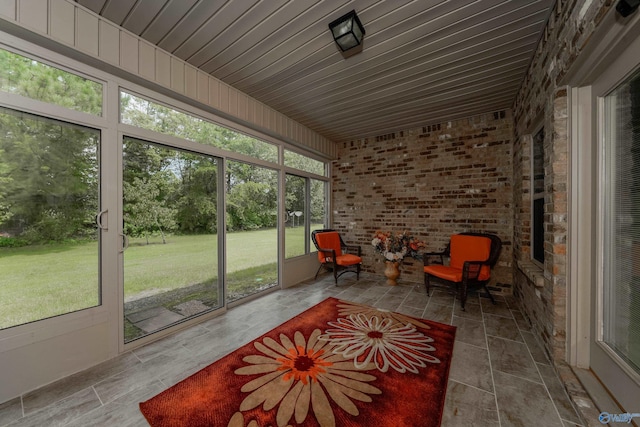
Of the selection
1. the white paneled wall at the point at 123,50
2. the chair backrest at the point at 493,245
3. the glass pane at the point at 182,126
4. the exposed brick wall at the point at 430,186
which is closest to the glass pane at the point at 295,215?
the glass pane at the point at 182,126

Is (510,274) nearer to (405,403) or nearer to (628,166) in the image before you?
(628,166)

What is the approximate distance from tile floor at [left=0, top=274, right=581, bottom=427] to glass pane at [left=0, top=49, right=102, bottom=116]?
2159 millimetres

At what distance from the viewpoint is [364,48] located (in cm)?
229

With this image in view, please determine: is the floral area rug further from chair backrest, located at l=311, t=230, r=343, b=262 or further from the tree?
chair backrest, located at l=311, t=230, r=343, b=262

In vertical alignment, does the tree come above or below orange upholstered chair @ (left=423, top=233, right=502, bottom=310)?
above

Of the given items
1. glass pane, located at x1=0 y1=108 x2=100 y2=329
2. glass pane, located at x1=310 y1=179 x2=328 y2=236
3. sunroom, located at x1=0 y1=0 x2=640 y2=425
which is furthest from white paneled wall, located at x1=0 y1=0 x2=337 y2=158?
glass pane, located at x1=310 y1=179 x2=328 y2=236

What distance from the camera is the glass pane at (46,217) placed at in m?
1.69

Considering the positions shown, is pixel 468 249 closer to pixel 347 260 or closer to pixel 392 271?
pixel 392 271

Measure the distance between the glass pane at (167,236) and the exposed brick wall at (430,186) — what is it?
2.97 m

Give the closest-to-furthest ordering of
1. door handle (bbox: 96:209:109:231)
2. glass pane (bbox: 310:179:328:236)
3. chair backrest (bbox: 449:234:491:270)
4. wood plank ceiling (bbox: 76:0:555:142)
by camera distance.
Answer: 1. wood plank ceiling (bbox: 76:0:555:142)
2. door handle (bbox: 96:209:109:231)
3. chair backrest (bbox: 449:234:491:270)
4. glass pane (bbox: 310:179:328:236)

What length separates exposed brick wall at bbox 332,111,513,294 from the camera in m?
3.71

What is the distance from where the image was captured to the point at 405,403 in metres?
1.56

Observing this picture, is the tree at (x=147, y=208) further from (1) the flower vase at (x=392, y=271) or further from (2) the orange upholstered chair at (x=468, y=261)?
(2) the orange upholstered chair at (x=468, y=261)

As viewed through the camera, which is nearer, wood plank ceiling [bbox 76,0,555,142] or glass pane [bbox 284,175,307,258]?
wood plank ceiling [bbox 76,0,555,142]
